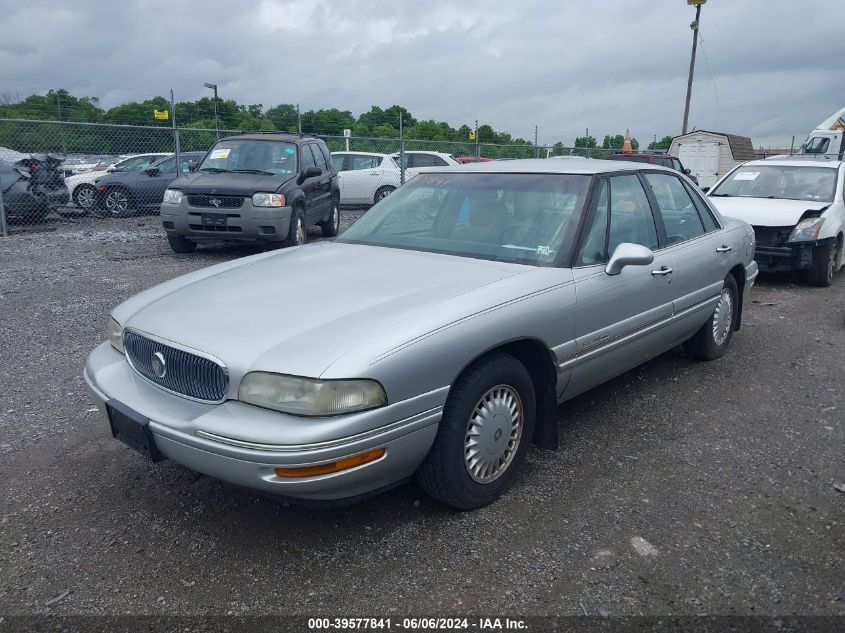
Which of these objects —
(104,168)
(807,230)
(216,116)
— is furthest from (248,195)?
(216,116)

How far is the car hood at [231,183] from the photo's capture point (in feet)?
31.3

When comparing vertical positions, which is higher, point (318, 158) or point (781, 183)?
point (318, 158)

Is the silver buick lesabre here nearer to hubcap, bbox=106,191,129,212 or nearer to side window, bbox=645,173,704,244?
side window, bbox=645,173,704,244

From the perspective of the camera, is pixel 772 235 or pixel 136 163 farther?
pixel 136 163

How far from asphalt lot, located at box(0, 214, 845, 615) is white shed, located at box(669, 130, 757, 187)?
23181mm

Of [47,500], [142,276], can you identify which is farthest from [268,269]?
[142,276]

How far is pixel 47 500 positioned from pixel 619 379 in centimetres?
370

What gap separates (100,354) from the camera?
3441 millimetres

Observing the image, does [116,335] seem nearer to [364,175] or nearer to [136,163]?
[364,175]

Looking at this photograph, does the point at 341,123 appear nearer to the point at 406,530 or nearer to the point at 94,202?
the point at 94,202

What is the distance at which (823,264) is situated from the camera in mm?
8312

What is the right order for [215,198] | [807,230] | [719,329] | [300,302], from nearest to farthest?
[300,302]
[719,329]
[807,230]
[215,198]

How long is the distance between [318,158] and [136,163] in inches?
273

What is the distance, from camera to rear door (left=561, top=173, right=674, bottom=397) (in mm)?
3580
